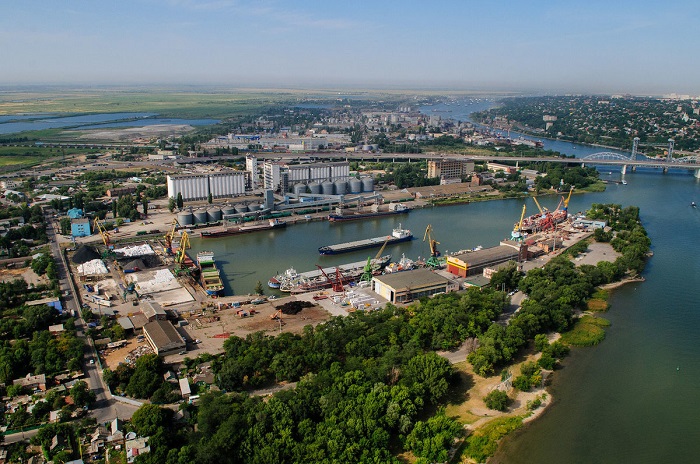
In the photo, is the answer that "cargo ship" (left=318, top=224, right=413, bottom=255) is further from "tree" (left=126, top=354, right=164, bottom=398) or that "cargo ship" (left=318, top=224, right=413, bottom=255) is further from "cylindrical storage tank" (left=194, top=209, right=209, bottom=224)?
"tree" (left=126, top=354, right=164, bottom=398)

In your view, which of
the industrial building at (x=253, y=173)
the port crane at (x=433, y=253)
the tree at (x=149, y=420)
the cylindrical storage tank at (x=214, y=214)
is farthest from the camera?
the industrial building at (x=253, y=173)

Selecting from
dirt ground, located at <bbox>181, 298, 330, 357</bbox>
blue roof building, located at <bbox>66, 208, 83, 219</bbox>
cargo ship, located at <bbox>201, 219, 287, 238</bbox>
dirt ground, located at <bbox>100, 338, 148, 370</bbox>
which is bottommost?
dirt ground, located at <bbox>100, 338, 148, 370</bbox>

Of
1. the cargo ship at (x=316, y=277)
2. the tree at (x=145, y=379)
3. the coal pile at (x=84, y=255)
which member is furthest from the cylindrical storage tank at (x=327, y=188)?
the tree at (x=145, y=379)

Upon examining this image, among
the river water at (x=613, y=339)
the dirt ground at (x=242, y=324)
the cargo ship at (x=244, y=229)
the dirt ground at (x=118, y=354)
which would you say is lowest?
the river water at (x=613, y=339)

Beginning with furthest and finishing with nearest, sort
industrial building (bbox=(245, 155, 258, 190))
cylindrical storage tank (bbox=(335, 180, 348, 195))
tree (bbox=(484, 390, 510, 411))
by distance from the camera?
1. industrial building (bbox=(245, 155, 258, 190))
2. cylindrical storage tank (bbox=(335, 180, 348, 195))
3. tree (bbox=(484, 390, 510, 411))

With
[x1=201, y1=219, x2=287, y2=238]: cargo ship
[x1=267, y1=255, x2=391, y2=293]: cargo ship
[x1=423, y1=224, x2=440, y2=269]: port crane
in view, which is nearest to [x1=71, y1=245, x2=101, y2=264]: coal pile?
[x1=201, y1=219, x2=287, y2=238]: cargo ship

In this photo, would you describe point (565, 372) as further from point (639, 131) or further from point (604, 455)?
point (639, 131)

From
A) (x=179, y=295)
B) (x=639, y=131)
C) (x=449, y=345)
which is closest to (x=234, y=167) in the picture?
(x=179, y=295)

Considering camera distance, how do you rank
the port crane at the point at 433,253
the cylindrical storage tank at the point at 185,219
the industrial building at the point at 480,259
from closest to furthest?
the industrial building at the point at 480,259 → the port crane at the point at 433,253 → the cylindrical storage tank at the point at 185,219

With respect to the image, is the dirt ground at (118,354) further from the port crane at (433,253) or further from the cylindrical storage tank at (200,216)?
the cylindrical storage tank at (200,216)
